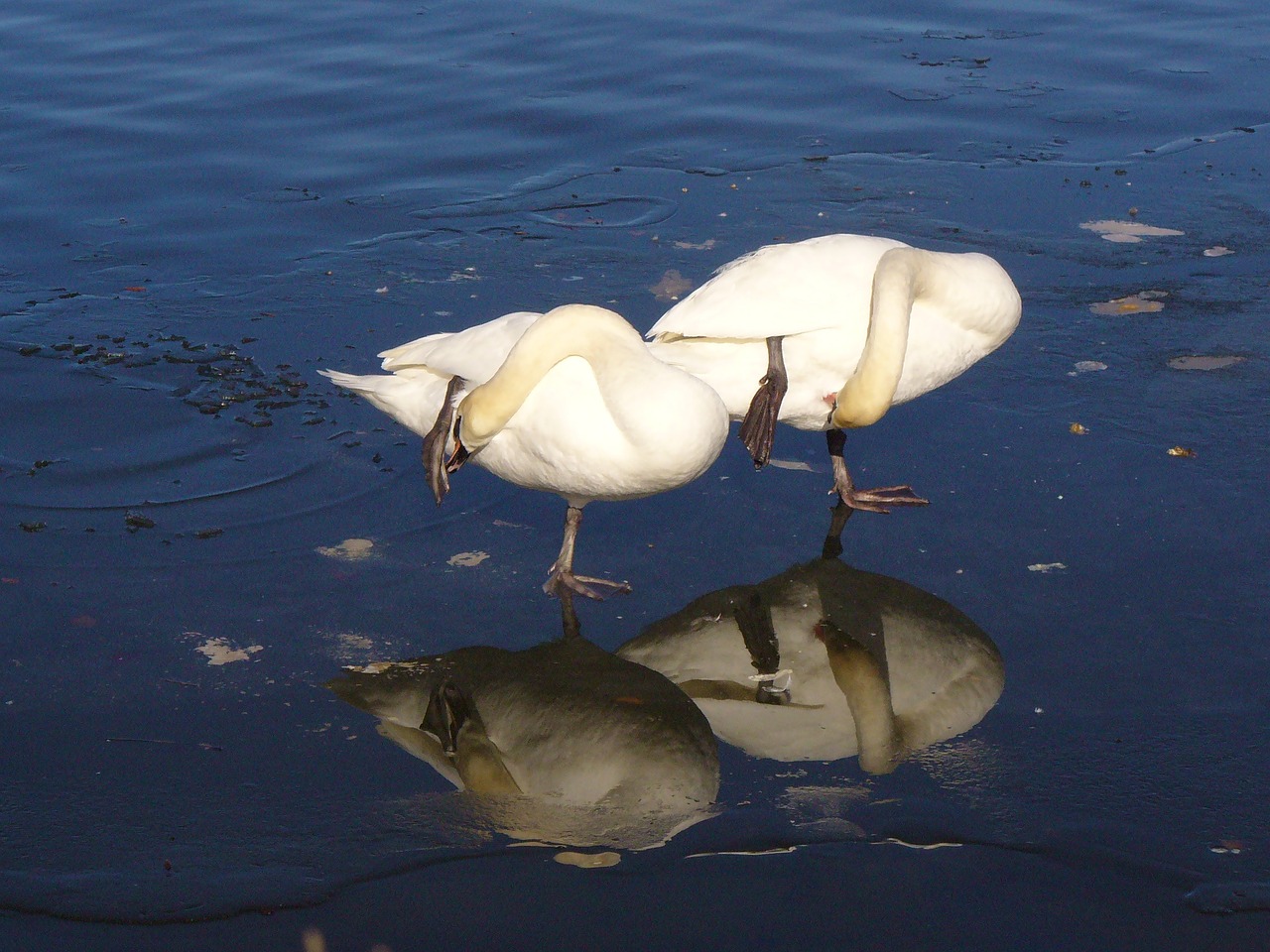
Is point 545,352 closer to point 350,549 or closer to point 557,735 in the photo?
point 350,549

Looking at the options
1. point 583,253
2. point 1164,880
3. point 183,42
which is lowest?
point 1164,880

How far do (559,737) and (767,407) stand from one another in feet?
5.97

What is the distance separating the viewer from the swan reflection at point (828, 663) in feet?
13.5

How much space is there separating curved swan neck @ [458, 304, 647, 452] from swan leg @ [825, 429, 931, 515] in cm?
130

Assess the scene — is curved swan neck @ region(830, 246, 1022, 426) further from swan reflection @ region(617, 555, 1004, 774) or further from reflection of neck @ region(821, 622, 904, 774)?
reflection of neck @ region(821, 622, 904, 774)

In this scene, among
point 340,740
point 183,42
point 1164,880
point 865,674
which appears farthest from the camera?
point 183,42

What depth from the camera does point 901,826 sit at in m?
3.66

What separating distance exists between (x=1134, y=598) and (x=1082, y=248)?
3.54 m

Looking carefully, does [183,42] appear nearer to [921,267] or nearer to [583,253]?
[583,253]

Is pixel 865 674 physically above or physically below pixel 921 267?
below

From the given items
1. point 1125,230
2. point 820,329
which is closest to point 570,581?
point 820,329

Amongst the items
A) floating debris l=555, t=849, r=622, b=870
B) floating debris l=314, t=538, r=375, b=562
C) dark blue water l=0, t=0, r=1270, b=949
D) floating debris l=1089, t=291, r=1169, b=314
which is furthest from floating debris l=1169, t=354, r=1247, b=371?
floating debris l=555, t=849, r=622, b=870

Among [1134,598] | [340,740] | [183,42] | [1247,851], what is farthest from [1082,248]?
[183,42]

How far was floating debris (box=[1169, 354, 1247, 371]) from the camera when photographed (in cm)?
635
